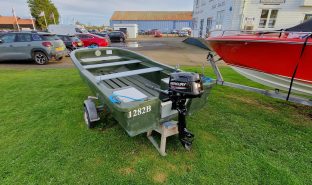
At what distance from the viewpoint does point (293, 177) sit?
2184mm

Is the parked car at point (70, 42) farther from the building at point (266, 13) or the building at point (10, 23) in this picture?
the building at point (10, 23)

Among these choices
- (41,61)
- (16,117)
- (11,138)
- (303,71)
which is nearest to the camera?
(11,138)

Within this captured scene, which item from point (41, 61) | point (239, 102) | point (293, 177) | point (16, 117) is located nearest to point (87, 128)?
point (16, 117)

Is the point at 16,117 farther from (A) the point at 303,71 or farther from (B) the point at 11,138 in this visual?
(A) the point at 303,71

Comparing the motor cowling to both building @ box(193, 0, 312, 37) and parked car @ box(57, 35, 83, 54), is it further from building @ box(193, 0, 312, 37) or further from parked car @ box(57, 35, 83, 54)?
building @ box(193, 0, 312, 37)

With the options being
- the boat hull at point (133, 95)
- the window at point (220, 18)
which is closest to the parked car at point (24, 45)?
the boat hull at point (133, 95)

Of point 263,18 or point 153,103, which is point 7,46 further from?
point 263,18

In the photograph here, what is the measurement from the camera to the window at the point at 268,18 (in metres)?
13.2

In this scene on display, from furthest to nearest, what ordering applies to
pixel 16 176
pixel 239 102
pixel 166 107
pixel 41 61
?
pixel 41 61
pixel 239 102
pixel 166 107
pixel 16 176

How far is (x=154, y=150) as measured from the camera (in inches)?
103

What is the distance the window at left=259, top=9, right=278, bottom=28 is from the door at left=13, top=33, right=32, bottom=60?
14.8 m

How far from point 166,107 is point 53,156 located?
5.47 feet

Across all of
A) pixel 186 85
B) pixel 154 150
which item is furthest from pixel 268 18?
pixel 154 150

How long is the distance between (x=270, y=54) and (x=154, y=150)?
2.73 m
